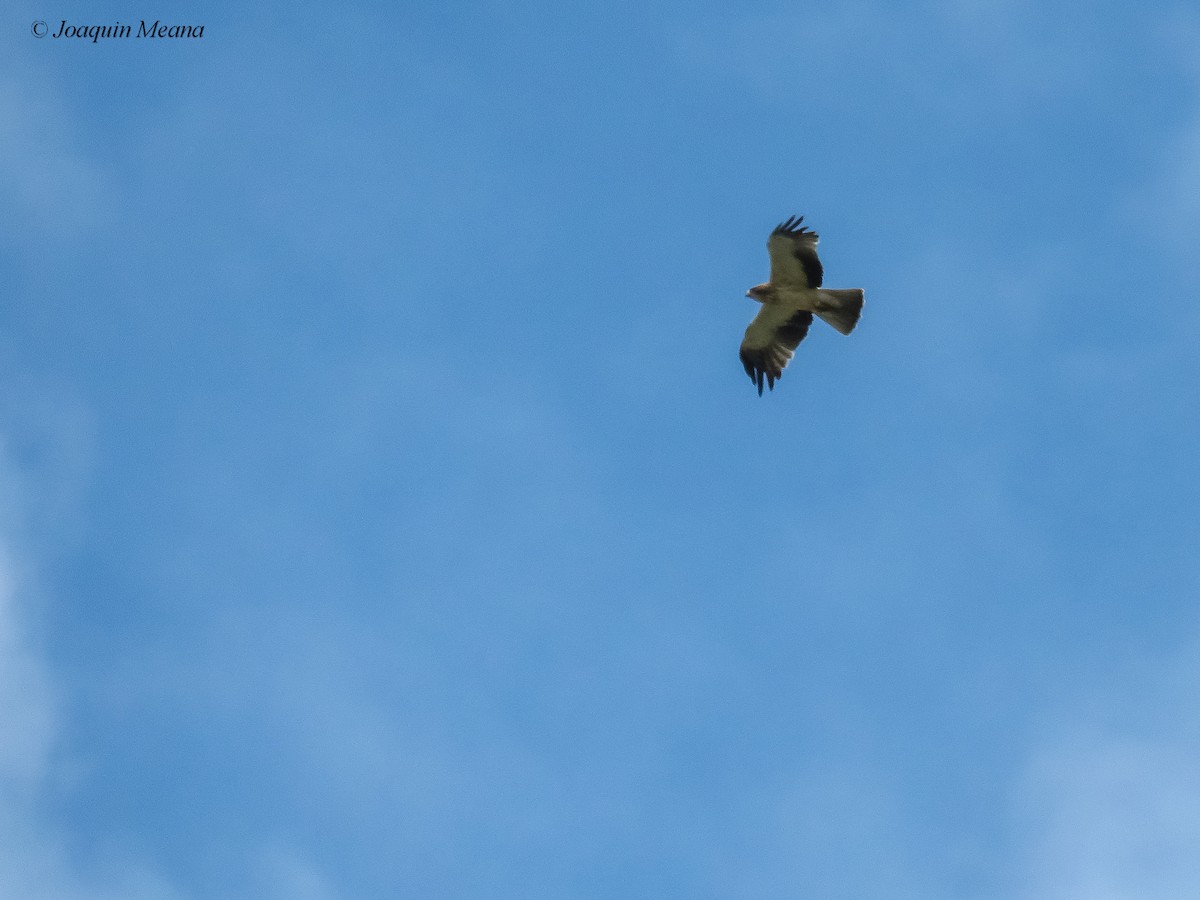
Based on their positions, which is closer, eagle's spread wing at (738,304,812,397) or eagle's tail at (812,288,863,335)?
eagle's tail at (812,288,863,335)

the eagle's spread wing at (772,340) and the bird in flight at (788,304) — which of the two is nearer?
the bird in flight at (788,304)

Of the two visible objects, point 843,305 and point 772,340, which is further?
point 772,340

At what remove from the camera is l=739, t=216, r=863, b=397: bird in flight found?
69.4ft

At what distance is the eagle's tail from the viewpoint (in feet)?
70.2

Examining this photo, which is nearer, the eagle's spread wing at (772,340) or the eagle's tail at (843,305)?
the eagle's tail at (843,305)

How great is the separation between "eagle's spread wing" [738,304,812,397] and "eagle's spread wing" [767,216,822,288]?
0.72 meters

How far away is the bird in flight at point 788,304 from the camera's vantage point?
69.4 feet

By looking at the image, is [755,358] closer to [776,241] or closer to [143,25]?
[776,241]

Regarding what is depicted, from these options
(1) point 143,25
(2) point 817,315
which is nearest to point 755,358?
(2) point 817,315

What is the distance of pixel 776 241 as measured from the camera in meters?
21.2

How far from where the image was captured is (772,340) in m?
22.4

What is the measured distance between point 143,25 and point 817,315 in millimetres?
16800

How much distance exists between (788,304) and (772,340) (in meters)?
0.75

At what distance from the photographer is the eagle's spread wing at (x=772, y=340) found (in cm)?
2208
